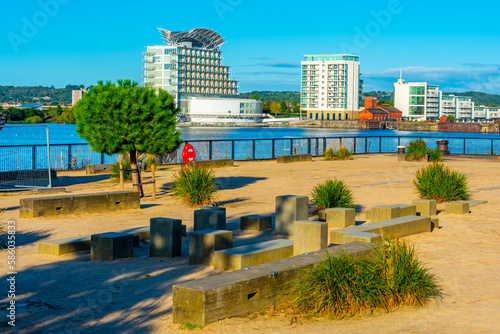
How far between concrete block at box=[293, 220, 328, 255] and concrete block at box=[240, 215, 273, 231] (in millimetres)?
2755

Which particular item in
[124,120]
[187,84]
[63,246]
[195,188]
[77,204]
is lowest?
[63,246]

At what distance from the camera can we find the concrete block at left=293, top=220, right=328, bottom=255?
352 inches

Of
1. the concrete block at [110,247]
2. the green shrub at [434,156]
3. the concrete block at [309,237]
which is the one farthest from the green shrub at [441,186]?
the green shrub at [434,156]

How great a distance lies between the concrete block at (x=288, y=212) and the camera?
1135cm

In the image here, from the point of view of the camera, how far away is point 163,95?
1770 centimetres

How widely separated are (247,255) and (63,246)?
10.4ft

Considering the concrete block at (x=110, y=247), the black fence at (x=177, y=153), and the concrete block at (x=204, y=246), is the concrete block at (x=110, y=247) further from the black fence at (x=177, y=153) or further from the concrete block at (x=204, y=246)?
the black fence at (x=177, y=153)

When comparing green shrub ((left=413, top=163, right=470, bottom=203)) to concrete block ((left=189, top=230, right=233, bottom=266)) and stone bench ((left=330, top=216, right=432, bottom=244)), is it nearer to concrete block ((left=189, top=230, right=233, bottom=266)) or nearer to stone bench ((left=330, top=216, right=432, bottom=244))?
stone bench ((left=330, top=216, right=432, bottom=244))

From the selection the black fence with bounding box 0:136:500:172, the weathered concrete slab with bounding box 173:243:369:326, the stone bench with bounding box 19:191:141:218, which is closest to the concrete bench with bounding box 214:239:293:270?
the weathered concrete slab with bounding box 173:243:369:326

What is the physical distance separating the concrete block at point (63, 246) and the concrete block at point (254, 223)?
3.23 metres

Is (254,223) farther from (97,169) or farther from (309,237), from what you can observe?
(97,169)

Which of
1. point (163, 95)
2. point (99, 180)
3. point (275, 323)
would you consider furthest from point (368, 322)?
point (99, 180)

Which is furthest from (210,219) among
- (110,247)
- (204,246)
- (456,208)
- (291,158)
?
(291,158)

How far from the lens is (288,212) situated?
11.4 m
